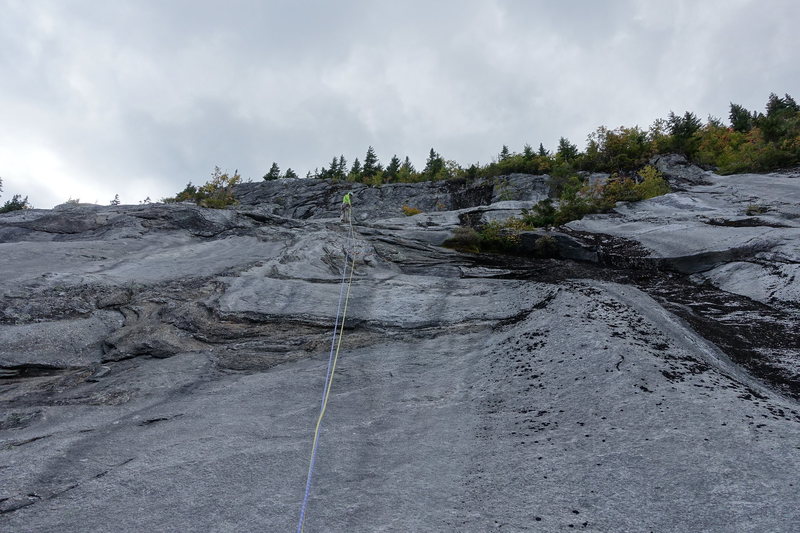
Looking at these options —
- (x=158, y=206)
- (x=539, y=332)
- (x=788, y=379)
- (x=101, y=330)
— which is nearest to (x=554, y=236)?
(x=539, y=332)

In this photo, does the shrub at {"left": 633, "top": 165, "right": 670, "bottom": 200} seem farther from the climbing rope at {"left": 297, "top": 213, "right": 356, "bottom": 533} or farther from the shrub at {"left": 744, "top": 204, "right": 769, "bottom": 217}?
the climbing rope at {"left": 297, "top": 213, "right": 356, "bottom": 533}

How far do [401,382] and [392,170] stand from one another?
147ft

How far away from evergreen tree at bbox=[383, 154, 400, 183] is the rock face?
94.6 feet

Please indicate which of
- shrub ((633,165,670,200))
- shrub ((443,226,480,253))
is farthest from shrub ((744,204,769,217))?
shrub ((443,226,480,253))

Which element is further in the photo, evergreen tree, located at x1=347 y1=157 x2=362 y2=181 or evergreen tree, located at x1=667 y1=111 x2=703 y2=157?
evergreen tree, located at x1=347 y1=157 x2=362 y2=181

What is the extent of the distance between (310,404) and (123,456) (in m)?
2.29

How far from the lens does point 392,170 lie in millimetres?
49375

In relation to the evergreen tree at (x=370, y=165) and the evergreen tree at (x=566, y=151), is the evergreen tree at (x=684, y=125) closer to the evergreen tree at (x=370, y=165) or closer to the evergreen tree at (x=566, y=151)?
the evergreen tree at (x=566, y=151)

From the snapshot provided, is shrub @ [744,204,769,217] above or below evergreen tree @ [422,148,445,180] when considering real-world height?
below

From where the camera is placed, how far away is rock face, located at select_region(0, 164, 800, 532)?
157 inches

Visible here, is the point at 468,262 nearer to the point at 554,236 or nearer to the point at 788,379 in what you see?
the point at 554,236

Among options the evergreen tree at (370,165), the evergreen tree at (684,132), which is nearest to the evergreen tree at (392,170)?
the evergreen tree at (370,165)

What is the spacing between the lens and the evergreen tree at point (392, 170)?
4097 centimetres

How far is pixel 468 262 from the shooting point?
39.7 feet
